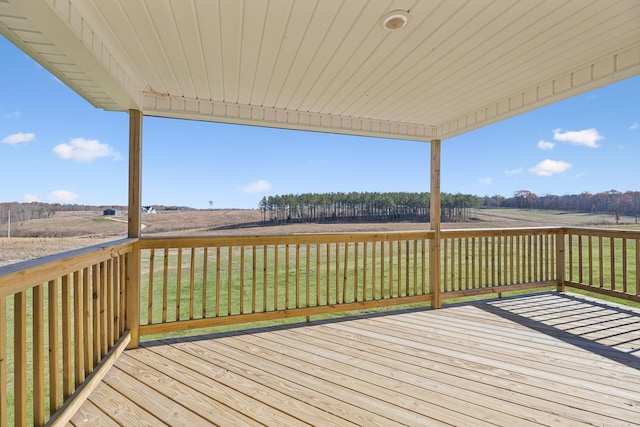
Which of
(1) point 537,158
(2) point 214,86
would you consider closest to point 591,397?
(2) point 214,86

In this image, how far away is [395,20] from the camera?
1752 mm

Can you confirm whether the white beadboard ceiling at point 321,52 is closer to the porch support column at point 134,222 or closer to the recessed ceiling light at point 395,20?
the recessed ceiling light at point 395,20

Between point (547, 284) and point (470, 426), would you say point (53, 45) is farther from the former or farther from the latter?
point (547, 284)

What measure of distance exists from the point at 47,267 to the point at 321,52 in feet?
6.65

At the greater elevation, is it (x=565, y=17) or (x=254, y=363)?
(x=565, y=17)

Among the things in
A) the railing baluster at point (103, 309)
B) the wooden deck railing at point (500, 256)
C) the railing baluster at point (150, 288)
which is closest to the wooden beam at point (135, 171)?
the railing baluster at point (150, 288)

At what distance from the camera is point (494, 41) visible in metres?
→ 2.01

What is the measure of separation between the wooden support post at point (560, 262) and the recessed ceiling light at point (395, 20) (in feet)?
13.8

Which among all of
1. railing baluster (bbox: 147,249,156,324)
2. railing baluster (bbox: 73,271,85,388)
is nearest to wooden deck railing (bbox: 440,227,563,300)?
railing baluster (bbox: 147,249,156,324)

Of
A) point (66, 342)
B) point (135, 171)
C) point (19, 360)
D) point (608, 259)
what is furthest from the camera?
point (608, 259)

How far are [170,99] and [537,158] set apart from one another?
11.6 metres

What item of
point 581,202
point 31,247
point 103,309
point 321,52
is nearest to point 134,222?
point 103,309

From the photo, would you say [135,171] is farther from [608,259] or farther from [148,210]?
[608,259]

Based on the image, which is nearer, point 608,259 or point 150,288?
point 150,288
